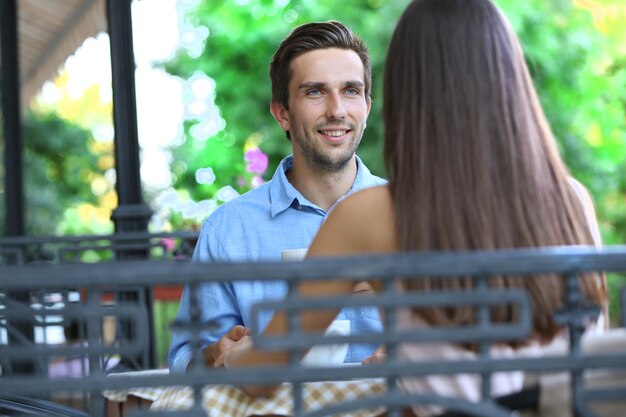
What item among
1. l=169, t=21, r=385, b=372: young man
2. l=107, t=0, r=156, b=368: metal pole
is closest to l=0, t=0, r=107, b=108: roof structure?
l=107, t=0, r=156, b=368: metal pole

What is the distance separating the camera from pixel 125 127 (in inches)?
147

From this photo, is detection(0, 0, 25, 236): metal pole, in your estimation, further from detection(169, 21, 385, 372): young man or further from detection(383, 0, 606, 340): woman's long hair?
detection(383, 0, 606, 340): woman's long hair

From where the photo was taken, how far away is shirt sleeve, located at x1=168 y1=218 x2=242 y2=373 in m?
2.23

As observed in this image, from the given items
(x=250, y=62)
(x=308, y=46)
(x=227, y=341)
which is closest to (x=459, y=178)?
(x=227, y=341)

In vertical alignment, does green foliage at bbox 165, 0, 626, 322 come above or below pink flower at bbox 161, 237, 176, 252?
above

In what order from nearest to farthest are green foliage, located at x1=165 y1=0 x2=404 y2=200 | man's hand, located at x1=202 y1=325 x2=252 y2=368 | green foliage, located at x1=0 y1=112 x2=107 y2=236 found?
1. man's hand, located at x1=202 y1=325 x2=252 y2=368
2. green foliage, located at x1=165 y1=0 x2=404 y2=200
3. green foliage, located at x1=0 y1=112 x2=107 y2=236

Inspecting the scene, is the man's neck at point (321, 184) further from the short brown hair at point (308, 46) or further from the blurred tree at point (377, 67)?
the blurred tree at point (377, 67)

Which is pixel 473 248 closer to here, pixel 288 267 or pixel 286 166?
pixel 288 267

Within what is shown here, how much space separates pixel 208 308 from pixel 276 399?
672mm

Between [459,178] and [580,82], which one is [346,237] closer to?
[459,178]

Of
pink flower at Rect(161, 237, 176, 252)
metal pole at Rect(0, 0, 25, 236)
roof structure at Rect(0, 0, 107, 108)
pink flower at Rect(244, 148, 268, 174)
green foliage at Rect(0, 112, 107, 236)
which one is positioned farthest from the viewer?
green foliage at Rect(0, 112, 107, 236)

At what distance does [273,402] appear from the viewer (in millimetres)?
1689

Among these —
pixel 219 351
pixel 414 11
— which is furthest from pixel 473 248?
pixel 219 351

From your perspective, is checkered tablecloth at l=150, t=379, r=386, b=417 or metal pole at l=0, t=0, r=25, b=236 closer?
checkered tablecloth at l=150, t=379, r=386, b=417
